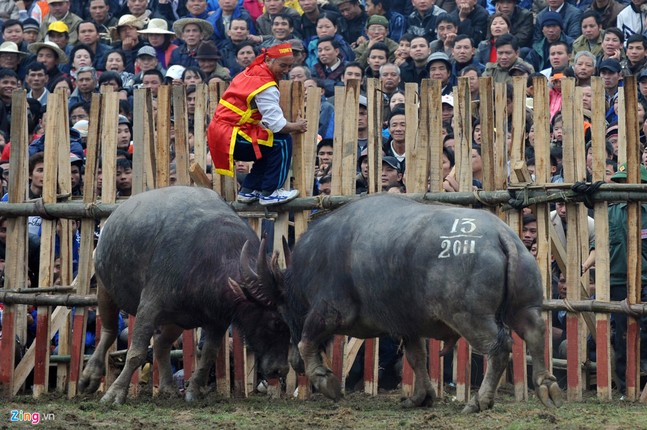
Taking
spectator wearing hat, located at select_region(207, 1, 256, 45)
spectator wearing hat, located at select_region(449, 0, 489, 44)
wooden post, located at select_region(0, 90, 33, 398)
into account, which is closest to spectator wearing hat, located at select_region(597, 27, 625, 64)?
spectator wearing hat, located at select_region(449, 0, 489, 44)

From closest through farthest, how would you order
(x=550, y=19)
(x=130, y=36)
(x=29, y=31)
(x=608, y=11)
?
(x=550, y=19), (x=608, y=11), (x=130, y=36), (x=29, y=31)

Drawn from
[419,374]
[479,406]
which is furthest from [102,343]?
[479,406]

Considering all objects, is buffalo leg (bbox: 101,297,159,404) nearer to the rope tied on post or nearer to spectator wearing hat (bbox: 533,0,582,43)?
the rope tied on post

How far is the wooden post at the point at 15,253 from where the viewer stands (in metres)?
11.7

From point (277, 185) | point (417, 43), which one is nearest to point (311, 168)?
point (277, 185)

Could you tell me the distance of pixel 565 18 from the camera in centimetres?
1688

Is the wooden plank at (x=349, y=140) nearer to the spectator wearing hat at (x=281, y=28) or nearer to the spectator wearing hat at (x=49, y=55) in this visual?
the spectator wearing hat at (x=281, y=28)

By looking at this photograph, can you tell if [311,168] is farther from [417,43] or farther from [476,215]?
[417,43]

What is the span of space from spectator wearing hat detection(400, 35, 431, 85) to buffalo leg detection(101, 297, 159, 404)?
6.66 meters

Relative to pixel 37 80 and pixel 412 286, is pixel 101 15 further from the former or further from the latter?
pixel 412 286

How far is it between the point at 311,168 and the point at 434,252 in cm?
263

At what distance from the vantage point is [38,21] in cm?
2131

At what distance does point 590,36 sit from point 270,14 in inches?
200

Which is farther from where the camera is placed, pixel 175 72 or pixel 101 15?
pixel 101 15
